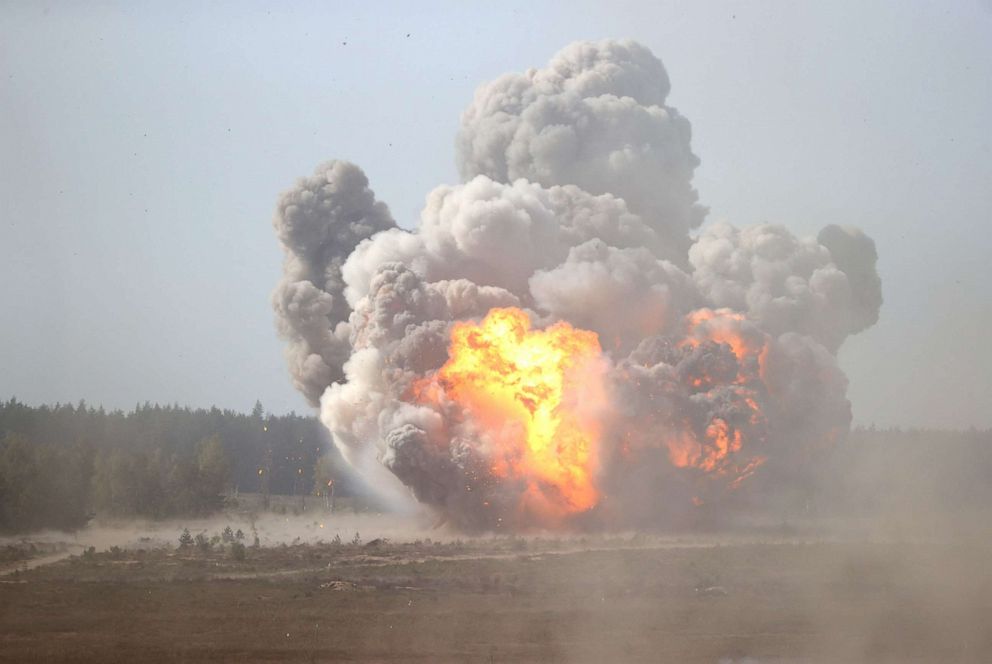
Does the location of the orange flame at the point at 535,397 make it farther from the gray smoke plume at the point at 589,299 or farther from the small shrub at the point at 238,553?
the small shrub at the point at 238,553

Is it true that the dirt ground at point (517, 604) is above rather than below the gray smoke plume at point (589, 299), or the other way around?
below

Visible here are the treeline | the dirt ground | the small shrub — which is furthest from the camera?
the treeline

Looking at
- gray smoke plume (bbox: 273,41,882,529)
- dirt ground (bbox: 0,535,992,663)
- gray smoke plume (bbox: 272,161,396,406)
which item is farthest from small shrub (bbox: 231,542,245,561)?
gray smoke plume (bbox: 272,161,396,406)

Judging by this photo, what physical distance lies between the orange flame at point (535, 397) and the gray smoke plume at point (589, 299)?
593 mm

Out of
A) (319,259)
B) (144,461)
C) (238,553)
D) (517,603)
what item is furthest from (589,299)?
(144,461)

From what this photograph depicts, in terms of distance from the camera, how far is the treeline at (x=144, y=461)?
94.5 m

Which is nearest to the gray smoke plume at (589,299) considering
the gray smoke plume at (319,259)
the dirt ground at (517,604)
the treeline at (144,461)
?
the gray smoke plume at (319,259)

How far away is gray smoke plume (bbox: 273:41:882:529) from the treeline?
19484mm

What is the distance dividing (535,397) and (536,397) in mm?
66

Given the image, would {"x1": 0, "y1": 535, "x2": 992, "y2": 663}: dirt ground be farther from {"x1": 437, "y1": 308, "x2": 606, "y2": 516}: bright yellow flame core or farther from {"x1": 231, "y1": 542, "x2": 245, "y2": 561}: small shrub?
{"x1": 437, "y1": 308, "x2": 606, "y2": 516}: bright yellow flame core

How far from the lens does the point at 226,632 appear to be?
54.1 metres

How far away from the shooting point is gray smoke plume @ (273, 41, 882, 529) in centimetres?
8575

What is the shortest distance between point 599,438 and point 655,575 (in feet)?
56.8

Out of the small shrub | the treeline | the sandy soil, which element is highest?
the treeline
